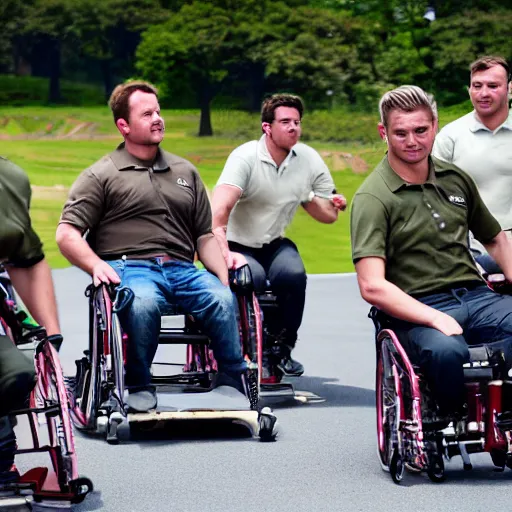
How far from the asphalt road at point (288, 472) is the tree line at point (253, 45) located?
1930cm

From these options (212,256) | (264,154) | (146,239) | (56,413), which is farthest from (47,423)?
(264,154)

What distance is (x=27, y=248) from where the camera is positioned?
5.49 meters

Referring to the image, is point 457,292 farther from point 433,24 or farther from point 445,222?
point 433,24

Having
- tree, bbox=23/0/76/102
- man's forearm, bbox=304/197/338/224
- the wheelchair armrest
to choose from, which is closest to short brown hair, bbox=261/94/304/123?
man's forearm, bbox=304/197/338/224

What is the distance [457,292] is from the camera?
6086mm

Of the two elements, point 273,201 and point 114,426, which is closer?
point 114,426

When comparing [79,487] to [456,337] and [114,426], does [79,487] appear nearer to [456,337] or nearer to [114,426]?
→ [456,337]

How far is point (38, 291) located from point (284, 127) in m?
3.42

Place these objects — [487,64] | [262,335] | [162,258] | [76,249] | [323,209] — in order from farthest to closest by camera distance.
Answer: [323,209], [262,335], [487,64], [162,258], [76,249]

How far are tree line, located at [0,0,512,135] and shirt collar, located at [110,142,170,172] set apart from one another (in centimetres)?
1926

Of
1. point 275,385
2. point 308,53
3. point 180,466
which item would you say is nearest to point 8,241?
point 180,466

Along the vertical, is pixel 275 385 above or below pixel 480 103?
below

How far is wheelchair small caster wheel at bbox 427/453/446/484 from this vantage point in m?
5.90

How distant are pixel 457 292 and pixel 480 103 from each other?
7.21 ft
